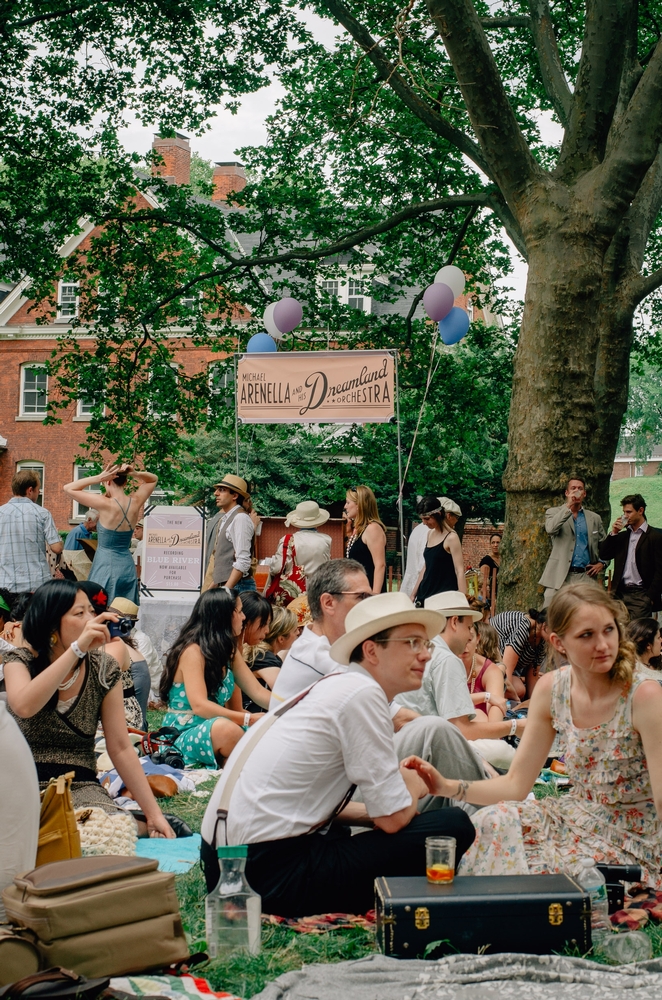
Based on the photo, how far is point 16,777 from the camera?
3244mm

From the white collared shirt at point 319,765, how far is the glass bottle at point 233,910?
13cm

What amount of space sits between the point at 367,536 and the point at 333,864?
6348 mm

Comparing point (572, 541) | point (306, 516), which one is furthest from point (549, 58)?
point (572, 541)

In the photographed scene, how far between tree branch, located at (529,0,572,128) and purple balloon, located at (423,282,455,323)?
264cm

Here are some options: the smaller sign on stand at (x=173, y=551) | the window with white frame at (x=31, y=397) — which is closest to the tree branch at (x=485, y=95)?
the smaller sign on stand at (x=173, y=551)

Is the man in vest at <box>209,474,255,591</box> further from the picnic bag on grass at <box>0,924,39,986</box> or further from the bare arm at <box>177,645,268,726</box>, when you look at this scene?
the picnic bag on grass at <box>0,924,39,986</box>

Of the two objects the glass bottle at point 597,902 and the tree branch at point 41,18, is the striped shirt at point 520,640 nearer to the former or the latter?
the glass bottle at point 597,902

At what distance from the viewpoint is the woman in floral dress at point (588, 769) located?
389 centimetres

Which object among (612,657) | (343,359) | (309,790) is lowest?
(309,790)

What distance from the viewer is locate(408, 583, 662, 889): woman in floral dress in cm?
389

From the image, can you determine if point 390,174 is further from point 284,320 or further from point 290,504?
point 290,504

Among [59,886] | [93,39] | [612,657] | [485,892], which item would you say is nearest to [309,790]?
[485,892]

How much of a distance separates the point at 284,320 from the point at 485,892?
11.2m

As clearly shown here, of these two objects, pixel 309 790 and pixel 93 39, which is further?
pixel 93 39
